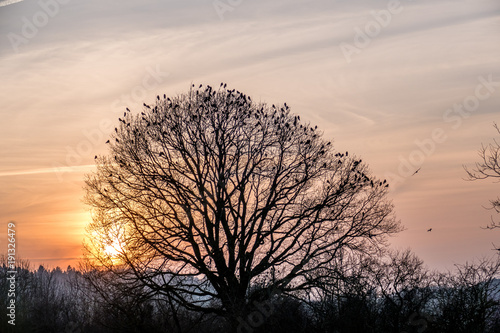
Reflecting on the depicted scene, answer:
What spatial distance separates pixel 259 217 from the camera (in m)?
28.0

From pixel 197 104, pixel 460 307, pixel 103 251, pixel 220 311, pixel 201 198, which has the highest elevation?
pixel 197 104

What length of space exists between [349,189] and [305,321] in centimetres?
813

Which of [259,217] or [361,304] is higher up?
[259,217]

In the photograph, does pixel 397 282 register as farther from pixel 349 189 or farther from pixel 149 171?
pixel 149 171

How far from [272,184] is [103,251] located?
8.19 m

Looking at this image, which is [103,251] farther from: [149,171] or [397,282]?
[397,282]

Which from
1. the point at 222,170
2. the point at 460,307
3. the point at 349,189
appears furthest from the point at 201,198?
the point at 460,307

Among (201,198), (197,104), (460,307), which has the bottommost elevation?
(460,307)

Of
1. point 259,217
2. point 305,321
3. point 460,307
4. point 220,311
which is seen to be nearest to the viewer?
point 460,307

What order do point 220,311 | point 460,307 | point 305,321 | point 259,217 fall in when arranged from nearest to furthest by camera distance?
point 460,307 → point 305,321 → point 220,311 → point 259,217

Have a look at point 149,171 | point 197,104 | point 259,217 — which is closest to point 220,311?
point 259,217

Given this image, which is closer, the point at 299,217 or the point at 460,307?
the point at 460,307

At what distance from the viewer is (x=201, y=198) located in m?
27.2

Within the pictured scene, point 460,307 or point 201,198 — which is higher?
point 201,198
